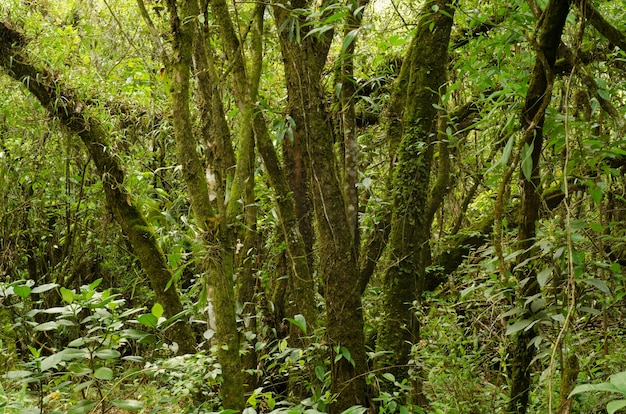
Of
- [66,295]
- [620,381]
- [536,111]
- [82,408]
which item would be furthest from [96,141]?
[620,381]

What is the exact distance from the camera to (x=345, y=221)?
8.44ft

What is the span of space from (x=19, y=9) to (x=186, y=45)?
327 cm

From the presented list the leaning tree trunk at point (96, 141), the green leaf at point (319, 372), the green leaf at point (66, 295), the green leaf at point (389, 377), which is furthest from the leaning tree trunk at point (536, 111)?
the leaning tree trunk at point (96, 141)

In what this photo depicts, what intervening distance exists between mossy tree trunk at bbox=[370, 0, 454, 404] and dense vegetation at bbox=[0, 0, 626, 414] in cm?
1

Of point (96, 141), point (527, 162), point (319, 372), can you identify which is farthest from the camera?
point (96, 141)

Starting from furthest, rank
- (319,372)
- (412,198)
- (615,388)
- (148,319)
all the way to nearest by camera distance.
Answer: (412,198), (319,372), (148,319), (615,388)

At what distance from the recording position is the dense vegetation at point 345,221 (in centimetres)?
181

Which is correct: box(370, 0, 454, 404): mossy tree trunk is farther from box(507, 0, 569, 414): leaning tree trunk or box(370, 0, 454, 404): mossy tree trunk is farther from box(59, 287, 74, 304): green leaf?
box(59, 287, 74, 304): green leaf

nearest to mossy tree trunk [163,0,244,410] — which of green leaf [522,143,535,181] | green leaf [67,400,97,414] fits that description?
green leaf [67,400,97,414]

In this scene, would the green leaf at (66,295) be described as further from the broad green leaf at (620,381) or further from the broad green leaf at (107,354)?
the broad green leaf at (620,381)

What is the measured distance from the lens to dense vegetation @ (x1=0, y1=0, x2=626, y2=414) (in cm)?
181

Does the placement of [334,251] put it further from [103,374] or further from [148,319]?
[103,374]

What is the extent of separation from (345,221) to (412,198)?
0.39 m

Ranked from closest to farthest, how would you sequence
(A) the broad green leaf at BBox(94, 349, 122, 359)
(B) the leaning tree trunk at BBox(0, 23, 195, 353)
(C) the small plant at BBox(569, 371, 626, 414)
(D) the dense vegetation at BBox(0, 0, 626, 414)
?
(C) the small plant at BBox(569, 371, 626, 414), (A) the broad green leaf at BBox(94, 349, 122, 359), (D) the dense vegetation at BBox(0, 0, 626, 414), (B) the leaning tree trunk at BBox(0, 23, 195, 353)
